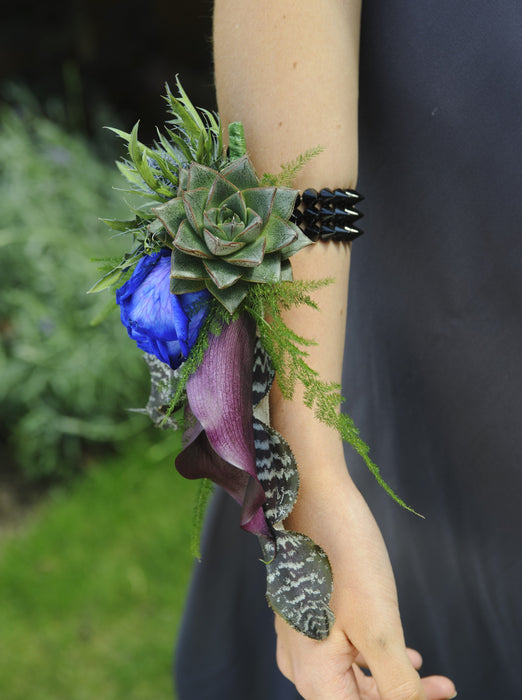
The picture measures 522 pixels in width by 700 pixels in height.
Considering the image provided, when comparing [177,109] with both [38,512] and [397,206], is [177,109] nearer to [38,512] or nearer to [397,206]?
[397,206]

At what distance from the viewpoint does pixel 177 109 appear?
708 mm

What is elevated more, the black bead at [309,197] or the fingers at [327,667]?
the black bead at [309,197]

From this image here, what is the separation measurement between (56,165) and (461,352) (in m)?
2.01

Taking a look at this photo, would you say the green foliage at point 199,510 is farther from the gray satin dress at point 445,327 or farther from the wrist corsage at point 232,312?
the gray satin dress at point 445,327

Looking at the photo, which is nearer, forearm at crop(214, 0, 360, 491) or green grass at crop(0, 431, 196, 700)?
forearm at crop(214, 0, 360, 491)

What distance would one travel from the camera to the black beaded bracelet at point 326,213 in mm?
772

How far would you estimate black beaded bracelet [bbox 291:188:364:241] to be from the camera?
772mm

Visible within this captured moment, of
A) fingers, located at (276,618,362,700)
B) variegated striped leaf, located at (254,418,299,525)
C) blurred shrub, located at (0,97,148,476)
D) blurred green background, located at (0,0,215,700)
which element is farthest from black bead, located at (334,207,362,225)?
blurred shrub, located at (0,97,148,476)

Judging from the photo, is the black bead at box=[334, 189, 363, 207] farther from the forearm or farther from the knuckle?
the knuckle

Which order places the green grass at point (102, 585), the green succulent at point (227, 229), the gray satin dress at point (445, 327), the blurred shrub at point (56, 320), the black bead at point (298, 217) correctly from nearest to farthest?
the green succulent at point (227, 229) → the black bead at point (298, 217) → the gray satin dress at point (445, 327) → the green grass at point (102, 585) → the blurred shrub at point (56, 320)

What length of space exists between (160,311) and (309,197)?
9.3 inches

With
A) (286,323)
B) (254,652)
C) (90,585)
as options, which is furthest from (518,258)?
(90,585)

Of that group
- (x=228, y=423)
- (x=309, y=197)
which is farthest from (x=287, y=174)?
(x=228, y=423)

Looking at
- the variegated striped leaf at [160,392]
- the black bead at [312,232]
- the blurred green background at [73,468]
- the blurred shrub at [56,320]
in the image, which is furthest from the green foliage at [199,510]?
the blurred shrub at [56,320]
